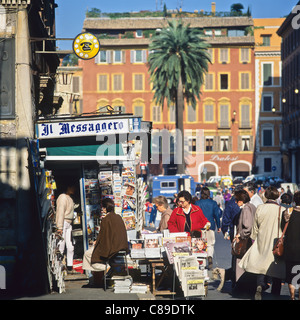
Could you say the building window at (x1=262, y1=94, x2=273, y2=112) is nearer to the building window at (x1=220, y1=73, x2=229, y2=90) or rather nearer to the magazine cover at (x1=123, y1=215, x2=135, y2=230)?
the building window at (x1=220, y1=73, x2=229, y2=90)

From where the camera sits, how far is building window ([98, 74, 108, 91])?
279 ft

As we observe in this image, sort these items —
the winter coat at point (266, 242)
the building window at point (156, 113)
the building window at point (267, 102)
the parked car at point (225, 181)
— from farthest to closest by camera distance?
the building window at point (267, 102) → the building window at point (156, 113) → the parked car at point (225, 181) → the winter coat at point (266, 242)

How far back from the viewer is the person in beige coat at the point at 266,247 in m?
11.9

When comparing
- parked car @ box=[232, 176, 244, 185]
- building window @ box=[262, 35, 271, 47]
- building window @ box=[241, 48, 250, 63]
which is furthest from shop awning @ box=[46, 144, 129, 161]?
building window @ box=[262, 35, 271, 47]

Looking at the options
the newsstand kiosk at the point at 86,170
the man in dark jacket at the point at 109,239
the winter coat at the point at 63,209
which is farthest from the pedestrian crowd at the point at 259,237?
the winter coat at the point at 63,209

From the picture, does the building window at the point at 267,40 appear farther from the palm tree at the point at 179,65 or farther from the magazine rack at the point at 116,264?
the magazine rack at the point at 116,264

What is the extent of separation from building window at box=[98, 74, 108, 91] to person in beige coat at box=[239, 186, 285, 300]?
7346cm

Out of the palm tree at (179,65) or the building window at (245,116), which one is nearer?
the palm tree at (179,65)

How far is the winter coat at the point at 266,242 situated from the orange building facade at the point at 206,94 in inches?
2832

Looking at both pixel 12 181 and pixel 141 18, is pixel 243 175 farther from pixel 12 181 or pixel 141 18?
pixel 12 181

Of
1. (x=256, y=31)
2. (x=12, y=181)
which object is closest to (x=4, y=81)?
(x=12, y=181)

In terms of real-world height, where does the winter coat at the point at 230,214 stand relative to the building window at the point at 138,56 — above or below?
below
